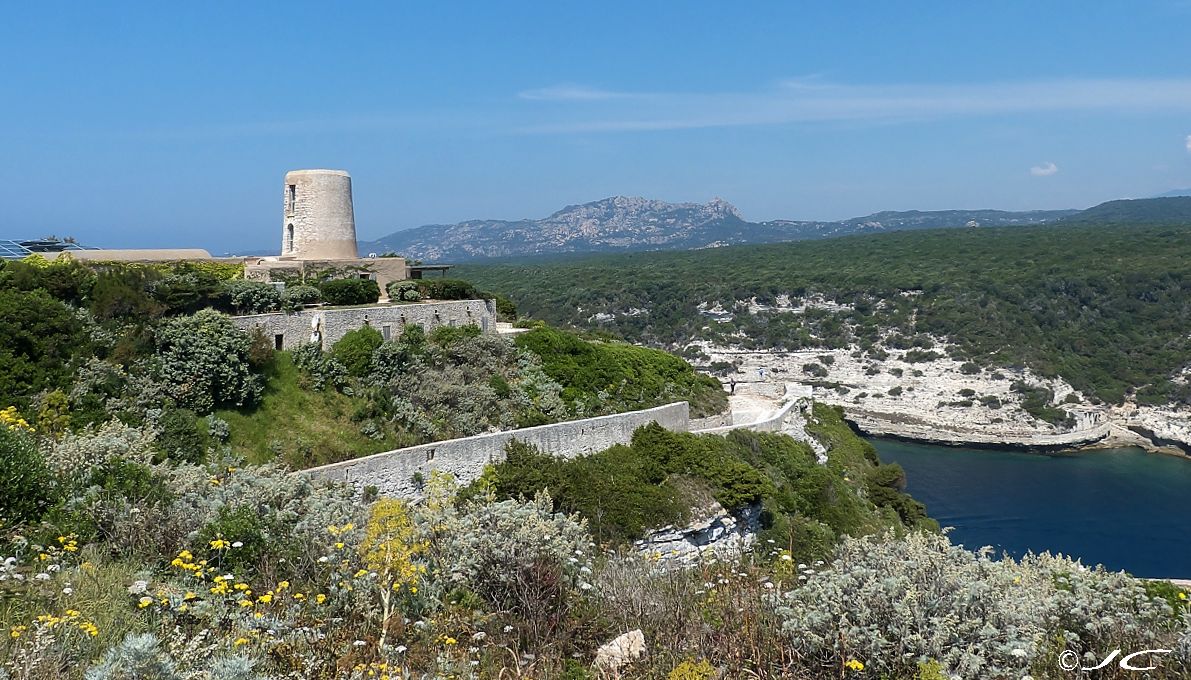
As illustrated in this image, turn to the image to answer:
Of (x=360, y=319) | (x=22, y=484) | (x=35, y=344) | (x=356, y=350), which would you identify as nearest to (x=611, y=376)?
(x=360, y=319)

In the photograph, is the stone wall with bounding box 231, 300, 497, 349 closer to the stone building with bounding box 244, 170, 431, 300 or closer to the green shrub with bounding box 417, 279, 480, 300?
the green shrub with bounding box 417, 279, 480, 300

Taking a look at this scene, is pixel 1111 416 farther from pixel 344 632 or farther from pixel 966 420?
pixel 344 632

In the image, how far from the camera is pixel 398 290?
76.1ft

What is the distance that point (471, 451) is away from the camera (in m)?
17.0

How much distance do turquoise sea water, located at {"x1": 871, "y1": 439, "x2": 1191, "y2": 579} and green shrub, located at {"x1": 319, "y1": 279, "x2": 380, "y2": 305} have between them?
97.9ft

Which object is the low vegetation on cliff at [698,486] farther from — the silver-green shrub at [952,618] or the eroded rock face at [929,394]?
the eroded rock face at [929,394]

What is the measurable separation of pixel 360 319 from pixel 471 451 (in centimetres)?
579

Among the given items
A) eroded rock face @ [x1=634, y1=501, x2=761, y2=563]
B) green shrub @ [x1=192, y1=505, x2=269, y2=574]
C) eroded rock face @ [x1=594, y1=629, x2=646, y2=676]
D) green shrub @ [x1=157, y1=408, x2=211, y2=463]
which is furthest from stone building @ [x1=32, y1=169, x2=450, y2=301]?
eroded rock face @ [x1=594, y1=629, x2=646, y2=676]

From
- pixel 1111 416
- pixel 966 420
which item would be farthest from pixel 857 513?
pixel 1111 416

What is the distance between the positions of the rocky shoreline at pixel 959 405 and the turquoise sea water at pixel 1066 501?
1627mm

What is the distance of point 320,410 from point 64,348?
503 cm

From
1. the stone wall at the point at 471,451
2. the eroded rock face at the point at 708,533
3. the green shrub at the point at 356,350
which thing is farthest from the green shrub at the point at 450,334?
the eroded rock face at the point at 708,533

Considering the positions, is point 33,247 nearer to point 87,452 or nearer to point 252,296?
point 252,296

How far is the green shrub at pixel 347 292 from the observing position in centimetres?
2114
